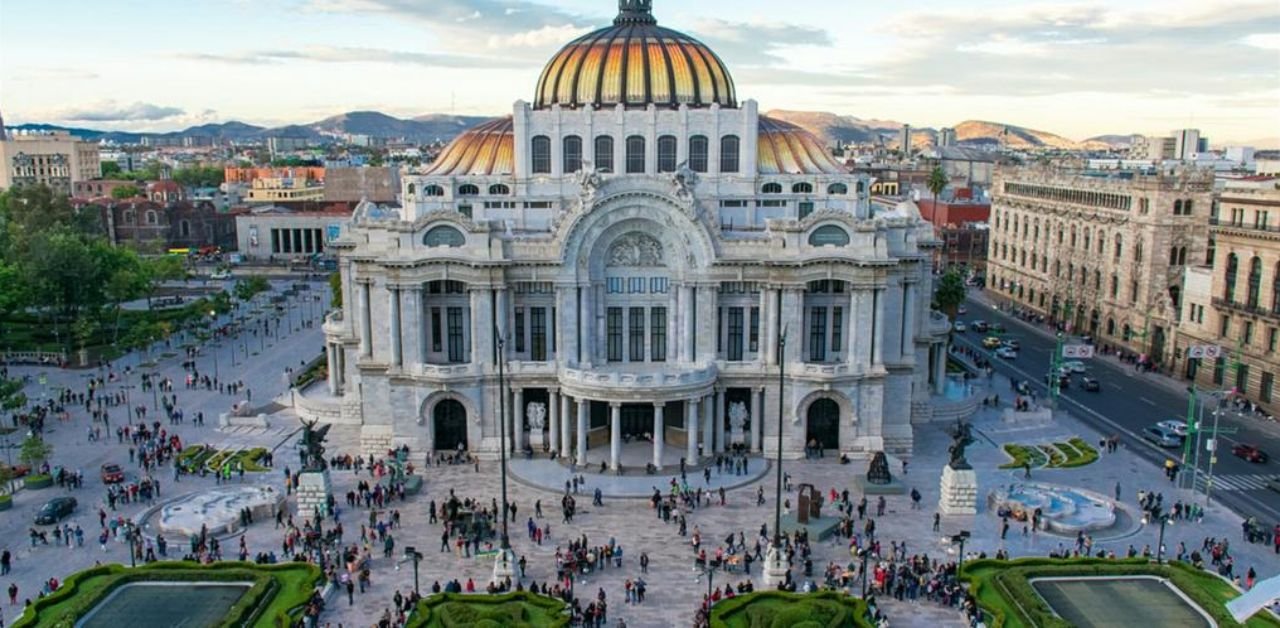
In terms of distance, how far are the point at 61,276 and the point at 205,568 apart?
215 feet

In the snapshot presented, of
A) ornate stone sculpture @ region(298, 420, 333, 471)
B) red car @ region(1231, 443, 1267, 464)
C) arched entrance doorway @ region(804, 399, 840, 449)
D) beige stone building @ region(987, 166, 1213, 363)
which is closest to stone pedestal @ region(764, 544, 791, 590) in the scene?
arched entrance doorway @ region(804, 399, 840, 449)

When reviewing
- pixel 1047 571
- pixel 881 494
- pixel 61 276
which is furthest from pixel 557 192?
pixel 61 276

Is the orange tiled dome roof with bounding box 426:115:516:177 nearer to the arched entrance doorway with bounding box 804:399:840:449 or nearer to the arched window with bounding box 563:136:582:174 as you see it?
the arched window with bounding box 563:136:582:174

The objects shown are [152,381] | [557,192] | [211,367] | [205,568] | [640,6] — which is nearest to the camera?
[205,568]

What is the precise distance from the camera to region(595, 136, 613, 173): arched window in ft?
247

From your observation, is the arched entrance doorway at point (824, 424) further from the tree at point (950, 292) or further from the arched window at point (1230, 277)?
the arched window at point (1230, 277)

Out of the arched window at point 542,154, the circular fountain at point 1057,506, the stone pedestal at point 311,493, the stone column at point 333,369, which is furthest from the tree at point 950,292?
the stone pedestal at point 311,493

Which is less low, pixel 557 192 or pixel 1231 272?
pixel 557 192

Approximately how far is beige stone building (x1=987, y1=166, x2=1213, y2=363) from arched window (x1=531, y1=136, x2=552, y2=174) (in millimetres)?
58697

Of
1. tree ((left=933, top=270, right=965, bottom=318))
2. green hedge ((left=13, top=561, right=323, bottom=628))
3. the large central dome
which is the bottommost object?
green hedge ((left=13, top=561, right=323, bottom=628))

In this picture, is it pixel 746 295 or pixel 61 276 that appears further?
pixel 61 276

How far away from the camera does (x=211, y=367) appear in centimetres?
9594

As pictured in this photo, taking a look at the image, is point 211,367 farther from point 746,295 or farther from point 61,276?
point 746,295

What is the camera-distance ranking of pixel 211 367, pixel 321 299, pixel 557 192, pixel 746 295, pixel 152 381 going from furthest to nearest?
pixel 321 299 → pixel 211 367 → pixel 152 381 → pixel 557 192 → pixel 746 295
